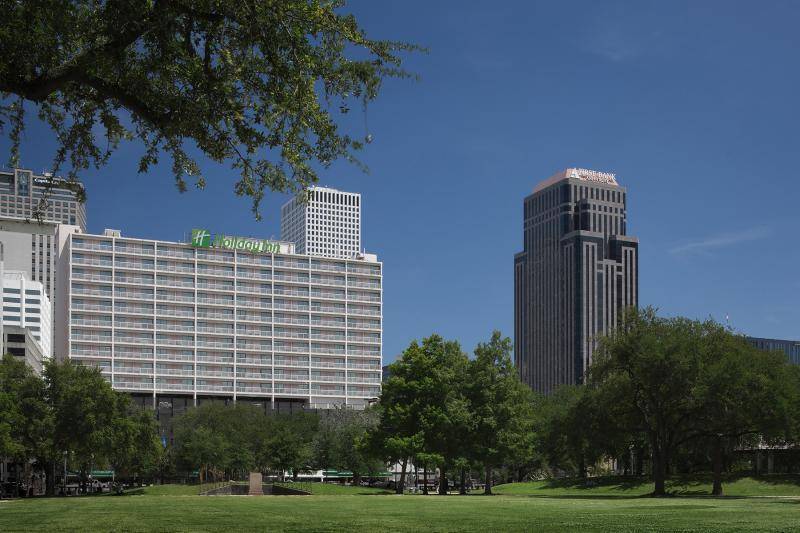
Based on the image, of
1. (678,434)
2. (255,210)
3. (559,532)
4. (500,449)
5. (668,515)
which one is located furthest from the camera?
(500,449)

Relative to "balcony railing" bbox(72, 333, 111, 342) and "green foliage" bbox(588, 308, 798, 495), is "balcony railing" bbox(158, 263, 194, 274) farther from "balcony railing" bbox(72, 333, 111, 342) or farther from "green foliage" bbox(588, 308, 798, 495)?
"green foliage" bbox(588, 308, 798, 495)

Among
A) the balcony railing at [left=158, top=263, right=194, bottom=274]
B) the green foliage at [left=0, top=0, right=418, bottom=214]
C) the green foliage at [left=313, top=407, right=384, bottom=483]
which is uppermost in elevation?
the balcony railing at [left=158, top=263, right=194, bottom=274]

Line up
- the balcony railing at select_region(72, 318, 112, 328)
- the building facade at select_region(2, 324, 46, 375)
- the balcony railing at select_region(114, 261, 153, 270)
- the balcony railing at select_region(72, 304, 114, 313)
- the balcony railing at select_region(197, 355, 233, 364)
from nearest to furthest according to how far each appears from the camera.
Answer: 1. the building facade at select_region(2, 324, 46, 375)
2. the balcony railing at select_region(72, 318, 112, 328)
3. the balcony railing at select_region(72, 304, 114, 313)
4. the balcony railing at select_region(114, 261, 153, 270)
5. the balcony railing at select_region(197, 355, 233, 364)

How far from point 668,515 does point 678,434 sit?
47.1m

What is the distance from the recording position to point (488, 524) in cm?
2494

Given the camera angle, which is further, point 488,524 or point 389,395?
point 389,395

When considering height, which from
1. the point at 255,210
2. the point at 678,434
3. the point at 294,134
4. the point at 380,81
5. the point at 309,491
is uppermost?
the point at 380,81

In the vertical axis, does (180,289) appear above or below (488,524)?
above

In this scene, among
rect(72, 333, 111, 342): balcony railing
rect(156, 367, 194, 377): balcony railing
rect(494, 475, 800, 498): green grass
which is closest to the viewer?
rect(494, 475, 800, 498): green grass

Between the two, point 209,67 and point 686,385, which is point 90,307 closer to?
point 686,385

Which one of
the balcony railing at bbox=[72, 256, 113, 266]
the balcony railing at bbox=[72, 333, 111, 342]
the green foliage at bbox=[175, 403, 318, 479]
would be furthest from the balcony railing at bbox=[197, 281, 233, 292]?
the green foliage at bbox=[175, 403, 318, 479]

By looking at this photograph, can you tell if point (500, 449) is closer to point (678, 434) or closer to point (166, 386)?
point (678, 434)

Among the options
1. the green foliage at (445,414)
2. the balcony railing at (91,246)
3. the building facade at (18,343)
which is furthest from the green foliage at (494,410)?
the balcony railing at (91,246)

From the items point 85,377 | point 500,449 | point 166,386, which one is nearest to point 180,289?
point 166,386
